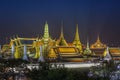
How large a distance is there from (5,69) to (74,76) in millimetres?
7285

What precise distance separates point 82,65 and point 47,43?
9.68 m

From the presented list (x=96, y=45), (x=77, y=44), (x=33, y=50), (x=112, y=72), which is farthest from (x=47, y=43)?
(x=112, y=72)

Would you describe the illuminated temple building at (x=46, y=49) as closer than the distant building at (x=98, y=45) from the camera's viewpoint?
Yes

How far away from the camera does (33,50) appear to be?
6638 centimetres

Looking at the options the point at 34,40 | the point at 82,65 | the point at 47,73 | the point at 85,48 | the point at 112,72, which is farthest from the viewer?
the point at 85,48

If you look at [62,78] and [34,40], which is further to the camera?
[34,40]

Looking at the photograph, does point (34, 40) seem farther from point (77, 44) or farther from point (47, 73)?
point (47, 73)

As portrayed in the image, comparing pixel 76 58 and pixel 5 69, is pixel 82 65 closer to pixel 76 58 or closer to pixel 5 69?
pixel 76 58

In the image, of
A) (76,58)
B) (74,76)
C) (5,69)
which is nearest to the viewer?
(74,76)

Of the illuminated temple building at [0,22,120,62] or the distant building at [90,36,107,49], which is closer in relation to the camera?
the illuminated temple building at [0,22,120,62]

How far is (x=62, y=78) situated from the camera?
22.0 metres

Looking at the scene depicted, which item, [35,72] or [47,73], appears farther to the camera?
[35,72]

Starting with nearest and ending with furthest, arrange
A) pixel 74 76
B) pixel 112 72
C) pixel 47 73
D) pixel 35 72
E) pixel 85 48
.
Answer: pixel 74 76 → pixel 47 73 → pixel 35 72 → pixel 112 72 → pixel 85 48

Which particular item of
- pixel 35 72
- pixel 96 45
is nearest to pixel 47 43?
pixel 96 45
